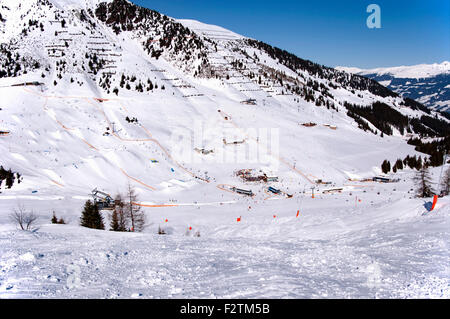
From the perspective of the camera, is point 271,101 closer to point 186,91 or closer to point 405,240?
point 186,91

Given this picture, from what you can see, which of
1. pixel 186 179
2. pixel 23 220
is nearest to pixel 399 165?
pixel 186 179

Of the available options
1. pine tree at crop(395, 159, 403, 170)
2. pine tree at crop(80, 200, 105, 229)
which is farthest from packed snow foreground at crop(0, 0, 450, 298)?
pine tree at crop(395, 159, 403, 170)

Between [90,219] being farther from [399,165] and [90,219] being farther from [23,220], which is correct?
[399,165]

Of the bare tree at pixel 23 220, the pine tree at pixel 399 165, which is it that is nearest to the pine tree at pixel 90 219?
the bare tree at pixel 23 220

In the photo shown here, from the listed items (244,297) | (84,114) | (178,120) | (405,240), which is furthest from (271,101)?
(244,297)

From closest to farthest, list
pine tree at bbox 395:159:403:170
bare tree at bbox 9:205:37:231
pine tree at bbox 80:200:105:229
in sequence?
bare tree at bbox 9:205:37:231
pine tree at bbox 80:200:105:229
pine tree at bbox 395:159:403:170

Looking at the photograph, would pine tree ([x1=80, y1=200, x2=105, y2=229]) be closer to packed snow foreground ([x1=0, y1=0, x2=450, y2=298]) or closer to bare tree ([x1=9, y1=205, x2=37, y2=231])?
packed snow foreground ([x1=0, y1=0, x2=450, y2=298])

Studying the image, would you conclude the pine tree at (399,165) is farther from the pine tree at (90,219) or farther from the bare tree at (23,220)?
the bare tree at (23,220)

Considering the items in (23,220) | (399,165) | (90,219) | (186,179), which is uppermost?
(23,220)
